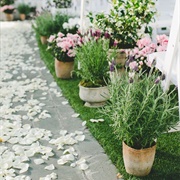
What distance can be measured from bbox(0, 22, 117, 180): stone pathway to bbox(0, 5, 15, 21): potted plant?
16.8 feet

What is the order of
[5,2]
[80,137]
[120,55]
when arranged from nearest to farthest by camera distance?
[80,137]
[120,55]
[5,2]

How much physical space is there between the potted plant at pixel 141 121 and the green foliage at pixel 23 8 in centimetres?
795

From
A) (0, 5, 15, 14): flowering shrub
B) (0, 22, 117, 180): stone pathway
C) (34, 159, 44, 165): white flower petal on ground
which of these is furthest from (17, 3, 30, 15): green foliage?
(34, 159, 44, 165): white flower petal on ground

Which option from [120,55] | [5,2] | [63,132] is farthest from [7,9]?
[63,132]

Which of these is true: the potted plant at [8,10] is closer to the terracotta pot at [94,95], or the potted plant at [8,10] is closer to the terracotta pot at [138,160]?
the terracotta pot at [94,95]

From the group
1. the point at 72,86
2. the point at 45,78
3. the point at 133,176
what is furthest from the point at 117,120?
the point at 45,78

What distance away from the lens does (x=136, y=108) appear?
261 cm

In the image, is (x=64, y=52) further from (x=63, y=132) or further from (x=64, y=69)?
(x=63, y=132)

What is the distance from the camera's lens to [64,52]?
4.66m

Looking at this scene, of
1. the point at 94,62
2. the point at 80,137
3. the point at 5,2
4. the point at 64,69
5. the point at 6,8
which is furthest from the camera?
the point at 5,2

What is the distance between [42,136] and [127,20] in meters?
1.95

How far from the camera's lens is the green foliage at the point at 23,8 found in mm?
10016

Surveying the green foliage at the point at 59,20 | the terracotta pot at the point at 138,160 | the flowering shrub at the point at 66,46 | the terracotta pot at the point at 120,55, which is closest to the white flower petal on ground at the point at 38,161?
the terracotta pot at the point at 138,160

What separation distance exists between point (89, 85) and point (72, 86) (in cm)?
79
